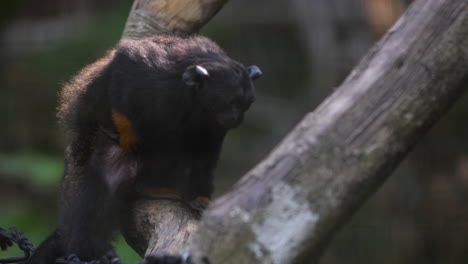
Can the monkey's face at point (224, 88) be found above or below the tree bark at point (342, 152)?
below

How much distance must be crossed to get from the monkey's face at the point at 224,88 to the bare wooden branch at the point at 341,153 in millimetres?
1485

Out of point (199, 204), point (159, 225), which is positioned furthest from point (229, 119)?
point (159, 225)

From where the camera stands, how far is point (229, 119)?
3.17 m

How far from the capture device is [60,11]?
934cm

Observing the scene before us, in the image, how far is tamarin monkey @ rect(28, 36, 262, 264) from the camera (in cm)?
306

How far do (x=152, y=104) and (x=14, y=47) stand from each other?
6633 mm

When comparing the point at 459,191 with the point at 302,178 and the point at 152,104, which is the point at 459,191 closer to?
the point at 152,104

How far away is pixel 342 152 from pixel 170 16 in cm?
226

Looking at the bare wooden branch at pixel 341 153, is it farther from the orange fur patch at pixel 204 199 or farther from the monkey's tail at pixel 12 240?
the orange fur patch at pixel 204 199

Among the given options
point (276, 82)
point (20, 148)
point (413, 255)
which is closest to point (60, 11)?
point (20, 148)

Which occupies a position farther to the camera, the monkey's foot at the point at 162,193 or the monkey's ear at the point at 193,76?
the monkey's foot at the point at 162,193

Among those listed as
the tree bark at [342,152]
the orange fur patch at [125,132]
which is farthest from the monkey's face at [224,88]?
the tree bark at [342,152]

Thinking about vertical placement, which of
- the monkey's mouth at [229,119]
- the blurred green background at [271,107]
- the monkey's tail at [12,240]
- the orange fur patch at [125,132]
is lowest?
the blurred green background at [271,107]

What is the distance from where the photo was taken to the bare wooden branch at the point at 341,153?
4.96 feet
